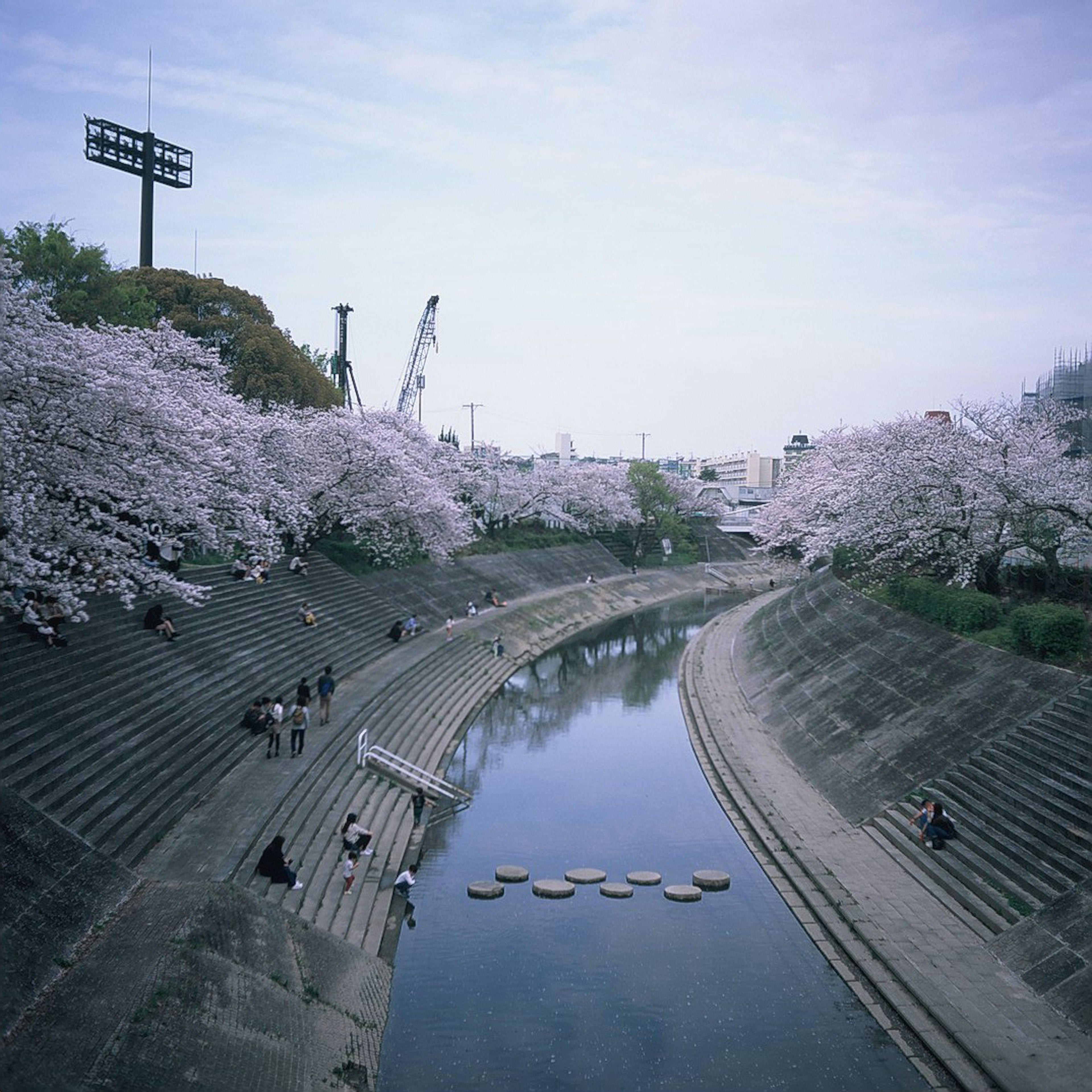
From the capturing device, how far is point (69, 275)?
35094 millimetres

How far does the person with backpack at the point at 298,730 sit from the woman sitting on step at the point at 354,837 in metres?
4.16

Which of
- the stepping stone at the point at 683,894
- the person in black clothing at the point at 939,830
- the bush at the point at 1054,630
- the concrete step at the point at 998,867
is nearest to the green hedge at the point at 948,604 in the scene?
the bush at the point at 1054,630

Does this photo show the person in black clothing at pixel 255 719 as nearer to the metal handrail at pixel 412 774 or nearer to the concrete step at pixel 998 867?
the metal handrail at pixel 412 774

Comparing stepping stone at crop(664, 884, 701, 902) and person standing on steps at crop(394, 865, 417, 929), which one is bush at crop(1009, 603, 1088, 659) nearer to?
stepping stone at crop(664, 884, 701, 902)

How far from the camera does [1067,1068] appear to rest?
12.8 m

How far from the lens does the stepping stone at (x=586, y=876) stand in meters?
20.8

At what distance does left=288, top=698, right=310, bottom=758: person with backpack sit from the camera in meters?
23.2

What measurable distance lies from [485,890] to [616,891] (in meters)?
2.86

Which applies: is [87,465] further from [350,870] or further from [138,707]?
[350,870]

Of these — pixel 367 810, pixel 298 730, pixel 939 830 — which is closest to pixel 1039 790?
pixel 939 830

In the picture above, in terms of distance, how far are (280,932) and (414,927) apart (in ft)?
12.8

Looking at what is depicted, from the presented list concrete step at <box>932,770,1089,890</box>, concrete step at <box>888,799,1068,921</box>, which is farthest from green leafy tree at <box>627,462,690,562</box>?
concrete step at <box>888,799,1068,921</box>

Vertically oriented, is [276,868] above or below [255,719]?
below

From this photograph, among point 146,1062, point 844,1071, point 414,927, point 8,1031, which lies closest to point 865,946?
point 844,1071
